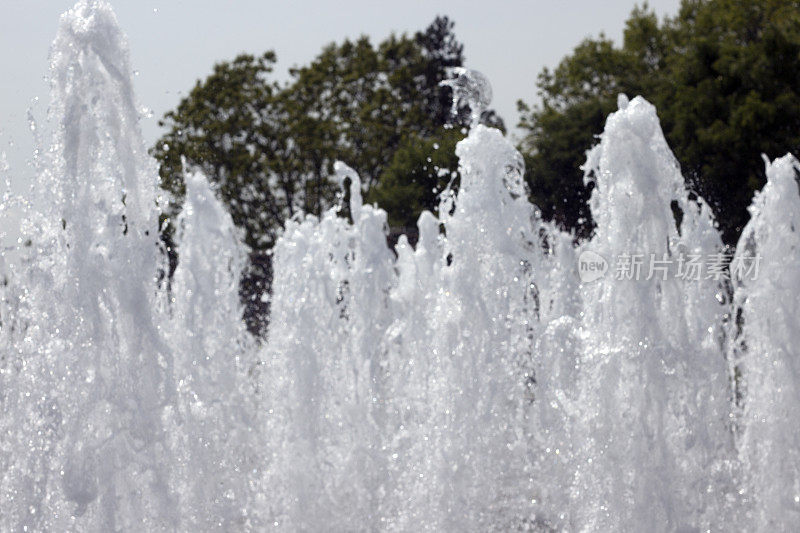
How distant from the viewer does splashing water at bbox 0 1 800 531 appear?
15.1 ft

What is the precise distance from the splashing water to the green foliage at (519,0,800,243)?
1640cm

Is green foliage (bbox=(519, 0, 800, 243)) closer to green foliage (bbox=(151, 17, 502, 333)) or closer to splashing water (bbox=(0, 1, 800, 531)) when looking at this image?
green foliage (bbox=(151, 17, 502, 333))

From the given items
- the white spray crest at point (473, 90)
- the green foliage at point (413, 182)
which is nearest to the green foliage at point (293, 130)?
the green foliage at point (413, 182)

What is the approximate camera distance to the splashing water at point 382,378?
4.59 m

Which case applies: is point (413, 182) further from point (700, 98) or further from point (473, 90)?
point (473, 90)

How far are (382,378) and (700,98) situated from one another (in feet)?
58.3

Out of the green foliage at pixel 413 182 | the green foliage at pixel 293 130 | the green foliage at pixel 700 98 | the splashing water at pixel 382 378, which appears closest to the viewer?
the splashing water at pixel 382 378

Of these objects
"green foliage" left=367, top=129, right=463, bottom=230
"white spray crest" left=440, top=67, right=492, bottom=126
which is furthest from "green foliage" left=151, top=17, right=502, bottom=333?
"white spray crest" left=440, top=67, right=492, bottom=126

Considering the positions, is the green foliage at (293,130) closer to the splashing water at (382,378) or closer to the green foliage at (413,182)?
the green foliage at (413,182)

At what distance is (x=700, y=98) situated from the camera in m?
23.8

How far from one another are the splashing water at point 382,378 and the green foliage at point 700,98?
16.4 meters

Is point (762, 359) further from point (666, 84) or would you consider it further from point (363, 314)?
point (666, 84)

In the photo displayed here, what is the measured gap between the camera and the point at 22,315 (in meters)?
5.48

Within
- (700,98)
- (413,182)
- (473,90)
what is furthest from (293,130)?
(473,90)
